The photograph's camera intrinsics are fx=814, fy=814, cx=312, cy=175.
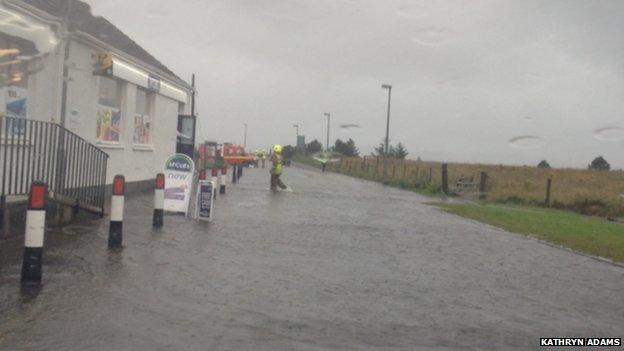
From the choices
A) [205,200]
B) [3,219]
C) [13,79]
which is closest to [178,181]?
[205,200]

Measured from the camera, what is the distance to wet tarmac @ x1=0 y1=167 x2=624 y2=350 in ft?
22.4

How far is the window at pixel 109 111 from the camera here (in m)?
19.6

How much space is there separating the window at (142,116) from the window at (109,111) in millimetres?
1593

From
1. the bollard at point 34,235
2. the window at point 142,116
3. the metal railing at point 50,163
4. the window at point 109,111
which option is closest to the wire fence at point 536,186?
the window at point 142,116

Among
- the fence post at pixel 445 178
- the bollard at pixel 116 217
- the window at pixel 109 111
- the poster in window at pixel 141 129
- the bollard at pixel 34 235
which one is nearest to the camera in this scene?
the bollard at pixel 34 235

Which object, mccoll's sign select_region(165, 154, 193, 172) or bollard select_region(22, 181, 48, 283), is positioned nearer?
bollard select_region(22, 181, 48, 283)

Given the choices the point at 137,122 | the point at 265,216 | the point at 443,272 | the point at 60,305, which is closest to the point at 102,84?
the point at 137,122

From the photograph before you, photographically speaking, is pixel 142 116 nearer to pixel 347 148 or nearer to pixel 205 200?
pixel 205 200

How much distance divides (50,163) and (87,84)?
20.0ft

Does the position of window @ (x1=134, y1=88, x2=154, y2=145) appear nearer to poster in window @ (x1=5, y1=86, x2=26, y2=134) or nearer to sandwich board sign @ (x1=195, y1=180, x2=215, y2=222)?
sandwich board sign @ (x1=195, y1=180, x2=215, y2=222)

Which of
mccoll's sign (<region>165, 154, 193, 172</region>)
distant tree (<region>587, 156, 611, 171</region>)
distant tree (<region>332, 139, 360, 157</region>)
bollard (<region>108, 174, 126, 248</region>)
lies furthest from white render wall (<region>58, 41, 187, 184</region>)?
distant tree (<region>332, 139, 360, 157</region>)

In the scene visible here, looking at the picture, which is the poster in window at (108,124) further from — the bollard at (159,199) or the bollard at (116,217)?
the bollard at (116,217)

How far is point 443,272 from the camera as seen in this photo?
11.1 meters

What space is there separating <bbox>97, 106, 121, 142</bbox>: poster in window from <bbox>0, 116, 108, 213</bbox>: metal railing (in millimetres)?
4085
